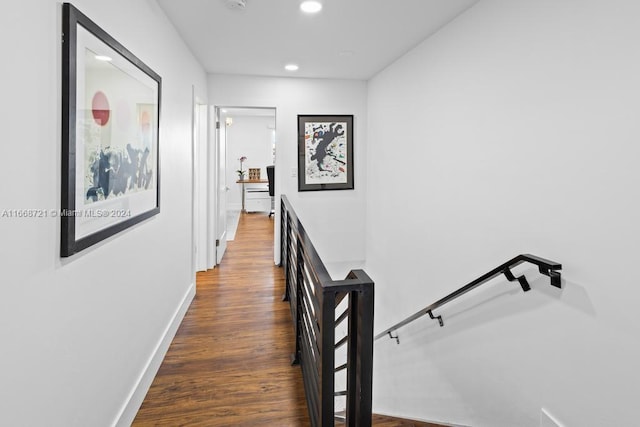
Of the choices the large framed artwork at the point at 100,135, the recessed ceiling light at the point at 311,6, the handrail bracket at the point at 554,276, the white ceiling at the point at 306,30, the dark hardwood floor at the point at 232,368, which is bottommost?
the dark hardwood floor at the point at 232,368

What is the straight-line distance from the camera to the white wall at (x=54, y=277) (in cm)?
105

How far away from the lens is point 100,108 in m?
1.55

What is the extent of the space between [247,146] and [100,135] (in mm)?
8263

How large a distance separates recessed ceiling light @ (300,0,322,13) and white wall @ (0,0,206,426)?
96cm

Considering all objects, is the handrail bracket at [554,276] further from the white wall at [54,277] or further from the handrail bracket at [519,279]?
the white wall at [54,277]

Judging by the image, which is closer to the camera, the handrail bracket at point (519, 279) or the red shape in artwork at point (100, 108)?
the red shape in artwork at point (100, 108)

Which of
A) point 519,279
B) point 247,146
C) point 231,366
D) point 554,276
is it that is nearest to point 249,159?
point 247,146

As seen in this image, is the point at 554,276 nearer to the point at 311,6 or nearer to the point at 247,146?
the point at 311,6

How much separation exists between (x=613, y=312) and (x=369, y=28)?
2.48 metres

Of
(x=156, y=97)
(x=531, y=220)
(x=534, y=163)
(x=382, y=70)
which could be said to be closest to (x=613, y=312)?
(x=531, y=220)

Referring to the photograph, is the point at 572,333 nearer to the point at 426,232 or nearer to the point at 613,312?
the point at 613,312

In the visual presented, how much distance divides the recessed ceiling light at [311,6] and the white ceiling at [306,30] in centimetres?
4

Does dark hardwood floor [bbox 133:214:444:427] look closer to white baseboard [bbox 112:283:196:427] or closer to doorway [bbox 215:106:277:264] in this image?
white baseboard [bbox 112:283:196:427]

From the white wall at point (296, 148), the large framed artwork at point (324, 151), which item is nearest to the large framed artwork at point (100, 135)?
the white wall at point (296, 148)
